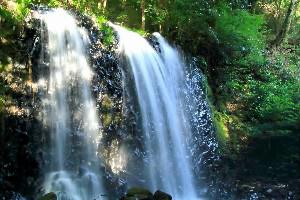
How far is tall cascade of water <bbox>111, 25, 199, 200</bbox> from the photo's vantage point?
959 cm

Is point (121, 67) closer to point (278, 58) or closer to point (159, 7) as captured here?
point (159, 7)

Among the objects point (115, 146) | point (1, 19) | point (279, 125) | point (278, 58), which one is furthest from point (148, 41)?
point (278, 58)

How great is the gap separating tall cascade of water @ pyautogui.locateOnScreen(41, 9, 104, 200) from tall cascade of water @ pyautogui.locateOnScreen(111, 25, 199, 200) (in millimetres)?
1463

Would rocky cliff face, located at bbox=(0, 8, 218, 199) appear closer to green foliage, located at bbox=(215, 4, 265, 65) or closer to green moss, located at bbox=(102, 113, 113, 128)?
green moss, located at bbox=(102, 113, 113, 128)

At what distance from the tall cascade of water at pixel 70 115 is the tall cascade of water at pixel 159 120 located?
4.80ft

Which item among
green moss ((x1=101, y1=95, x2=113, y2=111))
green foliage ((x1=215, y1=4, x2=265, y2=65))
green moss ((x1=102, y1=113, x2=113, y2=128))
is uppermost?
green foliage ((x1=215, y1=4, x2=265, y2=65))

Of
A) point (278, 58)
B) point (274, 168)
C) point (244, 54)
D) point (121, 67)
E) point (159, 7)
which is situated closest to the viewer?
point (121, 67)

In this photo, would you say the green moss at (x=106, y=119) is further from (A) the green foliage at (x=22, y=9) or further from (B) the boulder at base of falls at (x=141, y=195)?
(A) the green foliage at (x=22, y=9)

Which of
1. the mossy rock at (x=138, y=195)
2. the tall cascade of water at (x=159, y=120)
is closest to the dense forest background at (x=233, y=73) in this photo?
the tall cascade of water at (x=159, y=120)

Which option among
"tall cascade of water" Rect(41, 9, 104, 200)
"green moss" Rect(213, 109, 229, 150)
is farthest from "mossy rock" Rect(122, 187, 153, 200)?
"green moss" Rect(213, 109, 229, 150)

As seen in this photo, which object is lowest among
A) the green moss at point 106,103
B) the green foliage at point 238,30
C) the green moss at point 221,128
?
the green moss at point 221,128

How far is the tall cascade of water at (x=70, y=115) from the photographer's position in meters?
7.63

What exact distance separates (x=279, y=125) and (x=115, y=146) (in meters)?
6.77

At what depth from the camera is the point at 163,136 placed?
1015cm
